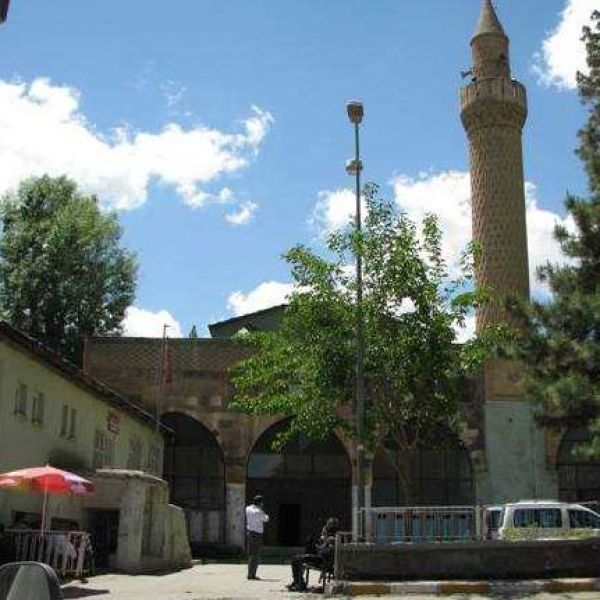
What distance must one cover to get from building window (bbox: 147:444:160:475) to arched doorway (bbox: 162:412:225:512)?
1.42 metres

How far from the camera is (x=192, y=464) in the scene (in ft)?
110

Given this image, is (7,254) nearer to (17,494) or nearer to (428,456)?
(428,456)

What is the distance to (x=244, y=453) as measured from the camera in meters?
33.2

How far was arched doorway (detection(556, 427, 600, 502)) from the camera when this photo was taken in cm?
3284

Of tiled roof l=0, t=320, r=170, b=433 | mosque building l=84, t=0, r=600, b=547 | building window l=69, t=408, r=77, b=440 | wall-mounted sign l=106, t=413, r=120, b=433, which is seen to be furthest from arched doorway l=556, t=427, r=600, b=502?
building window l=69, t=408, r=77, b=440

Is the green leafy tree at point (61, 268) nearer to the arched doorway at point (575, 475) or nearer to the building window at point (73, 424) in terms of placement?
the building window at point (73, 424)

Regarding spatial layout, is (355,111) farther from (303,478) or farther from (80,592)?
(303,478)

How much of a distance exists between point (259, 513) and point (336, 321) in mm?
4442

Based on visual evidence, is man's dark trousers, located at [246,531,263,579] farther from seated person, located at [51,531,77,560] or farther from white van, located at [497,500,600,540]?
white van, located at [497,500,600,540]

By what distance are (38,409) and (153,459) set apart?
38.8 ft

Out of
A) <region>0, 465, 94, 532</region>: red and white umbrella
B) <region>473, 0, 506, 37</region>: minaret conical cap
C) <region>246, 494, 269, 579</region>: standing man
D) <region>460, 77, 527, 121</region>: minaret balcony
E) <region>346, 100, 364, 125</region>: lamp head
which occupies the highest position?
<region>473, 0, 506, 37</region>: minaret conical cap

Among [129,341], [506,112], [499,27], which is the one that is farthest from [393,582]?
[499,27]

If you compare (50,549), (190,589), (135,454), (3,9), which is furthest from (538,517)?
(3,9)

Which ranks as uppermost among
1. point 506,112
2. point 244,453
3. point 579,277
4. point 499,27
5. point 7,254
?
point 499,27
